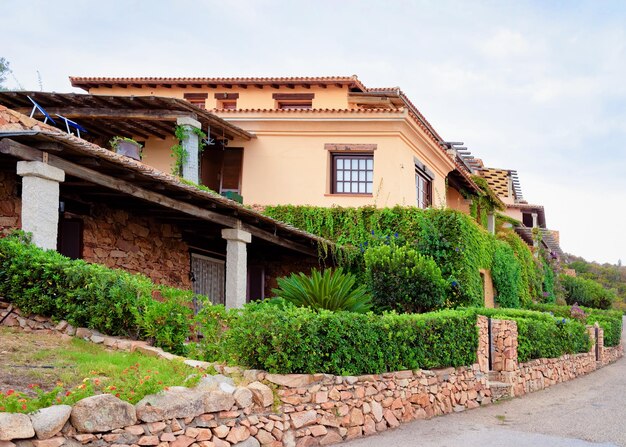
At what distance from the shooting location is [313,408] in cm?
984

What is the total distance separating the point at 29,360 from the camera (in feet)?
30.3

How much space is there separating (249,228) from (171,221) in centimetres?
192

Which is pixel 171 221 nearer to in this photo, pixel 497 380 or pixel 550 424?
pixel 497 380

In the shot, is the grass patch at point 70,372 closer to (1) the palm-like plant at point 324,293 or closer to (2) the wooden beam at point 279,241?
(1) the palm-like plant at point 324,293

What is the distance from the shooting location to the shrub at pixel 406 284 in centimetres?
1762

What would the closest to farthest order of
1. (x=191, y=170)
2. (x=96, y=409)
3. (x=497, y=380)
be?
(x=96, y=409) → (x=497, y=380) → (x=191, y=170)

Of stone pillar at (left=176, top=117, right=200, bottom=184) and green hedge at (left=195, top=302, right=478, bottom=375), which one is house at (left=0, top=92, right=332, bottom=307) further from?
green hedge at (left=195, top=302, right=478, bottom=375)

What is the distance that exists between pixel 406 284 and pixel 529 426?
5.87m

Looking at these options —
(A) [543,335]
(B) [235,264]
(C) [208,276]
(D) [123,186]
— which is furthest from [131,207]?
(A) [543,335]

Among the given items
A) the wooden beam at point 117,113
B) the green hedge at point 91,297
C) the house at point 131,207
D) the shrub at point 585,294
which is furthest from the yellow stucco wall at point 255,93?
the shrub at point 585,294

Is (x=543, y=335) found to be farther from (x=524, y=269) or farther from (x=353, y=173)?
(x=524, y=269)

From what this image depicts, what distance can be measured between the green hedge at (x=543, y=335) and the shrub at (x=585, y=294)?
66.0 ft

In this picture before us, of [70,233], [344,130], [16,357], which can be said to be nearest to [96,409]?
[16,357]

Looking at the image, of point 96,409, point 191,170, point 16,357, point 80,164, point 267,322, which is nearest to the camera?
point 96,409
